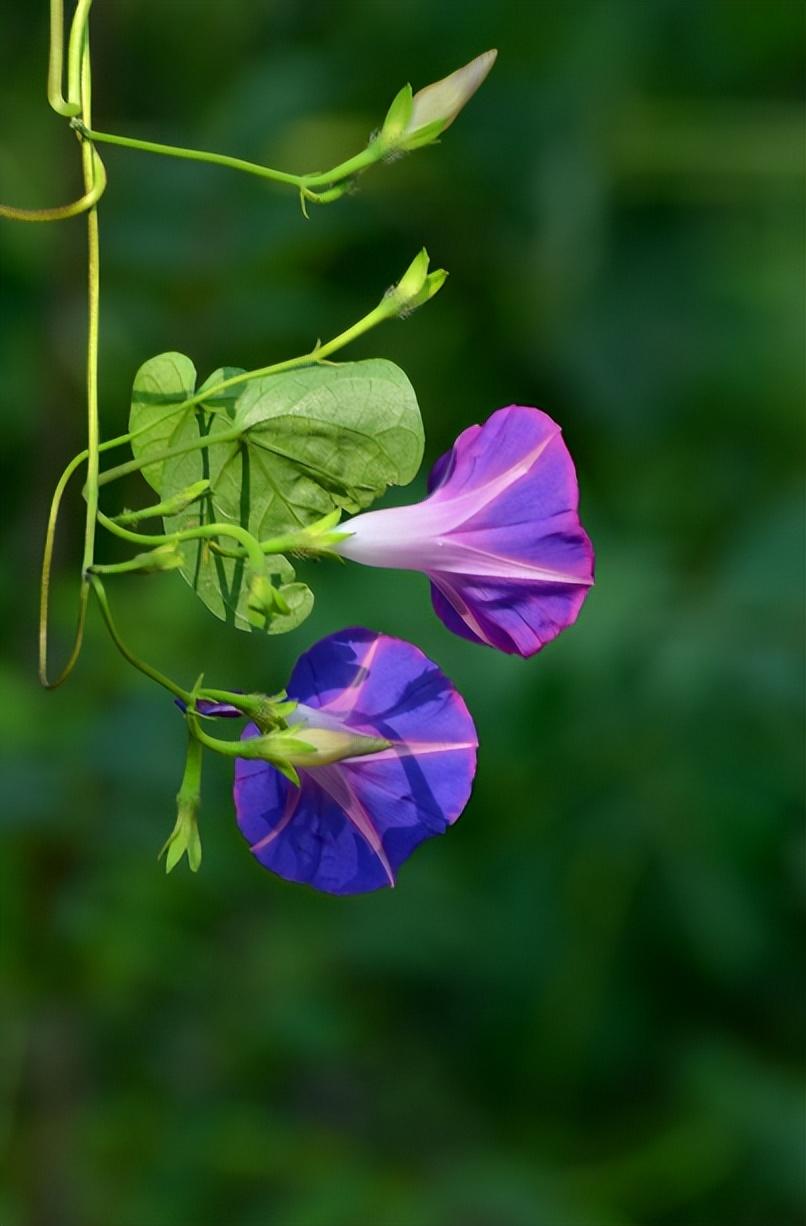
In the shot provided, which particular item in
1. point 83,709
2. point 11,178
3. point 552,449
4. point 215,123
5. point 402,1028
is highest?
point 552,449

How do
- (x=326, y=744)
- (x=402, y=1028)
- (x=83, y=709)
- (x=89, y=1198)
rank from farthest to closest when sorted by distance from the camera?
1. (x=402, y=1028)
2. (x=89, y=1198)
3. (x=83, y=709)
4. (x=326, y=744)

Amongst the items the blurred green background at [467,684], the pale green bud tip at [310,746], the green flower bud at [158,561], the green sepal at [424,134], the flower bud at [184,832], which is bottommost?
the blurred green background at [467,684]

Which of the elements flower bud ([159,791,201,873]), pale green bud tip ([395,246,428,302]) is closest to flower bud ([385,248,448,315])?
pale green bud tip ([395,246,428,302])

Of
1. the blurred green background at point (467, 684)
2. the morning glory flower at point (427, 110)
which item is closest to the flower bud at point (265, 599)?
the morning glory flower at point (427, 110)

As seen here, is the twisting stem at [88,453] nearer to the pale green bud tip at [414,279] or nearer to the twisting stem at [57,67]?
the twisting stem at [57,67]

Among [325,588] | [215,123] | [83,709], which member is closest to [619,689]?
[325,588]

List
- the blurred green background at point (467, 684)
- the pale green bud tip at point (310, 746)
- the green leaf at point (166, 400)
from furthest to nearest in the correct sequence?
the blurred green background at point (467, 684)
the green leaf at point (166, 400)
the pale green bud tip at point (310, 746)

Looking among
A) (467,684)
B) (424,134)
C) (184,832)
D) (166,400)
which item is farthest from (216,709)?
(467,684)

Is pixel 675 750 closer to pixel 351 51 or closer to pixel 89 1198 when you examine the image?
pixel 89 1198
